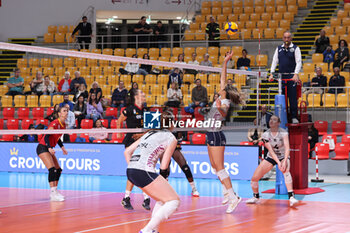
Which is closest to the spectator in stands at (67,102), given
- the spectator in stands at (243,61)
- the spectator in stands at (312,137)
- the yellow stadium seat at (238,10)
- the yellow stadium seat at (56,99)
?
the yellow stadium seat at (56,99)

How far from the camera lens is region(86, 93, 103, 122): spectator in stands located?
13757 mm

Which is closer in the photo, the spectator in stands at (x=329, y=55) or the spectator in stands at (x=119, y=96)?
the spectator in stands at (x=119, y=96)

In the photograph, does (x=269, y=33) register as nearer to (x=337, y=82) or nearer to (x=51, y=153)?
(x=337, y=82)

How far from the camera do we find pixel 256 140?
16422 mm

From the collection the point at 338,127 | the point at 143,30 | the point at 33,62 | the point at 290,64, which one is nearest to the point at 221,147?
the point at 290,64

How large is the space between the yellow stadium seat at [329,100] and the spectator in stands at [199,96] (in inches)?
235

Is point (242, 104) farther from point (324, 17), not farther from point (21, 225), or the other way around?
point (324, 17)

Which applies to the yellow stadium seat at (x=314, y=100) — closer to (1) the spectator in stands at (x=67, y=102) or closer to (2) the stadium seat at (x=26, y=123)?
(1) the spectator in stands at (x=67, y=102)

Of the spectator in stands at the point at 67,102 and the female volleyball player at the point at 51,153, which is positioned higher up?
the spectator in stands at the point at 67,102

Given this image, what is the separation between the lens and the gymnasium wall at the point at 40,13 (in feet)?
92.4

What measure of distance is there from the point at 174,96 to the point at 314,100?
7071mm

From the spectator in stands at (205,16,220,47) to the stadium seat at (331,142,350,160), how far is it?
8575 mm

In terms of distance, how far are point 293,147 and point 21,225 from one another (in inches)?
246

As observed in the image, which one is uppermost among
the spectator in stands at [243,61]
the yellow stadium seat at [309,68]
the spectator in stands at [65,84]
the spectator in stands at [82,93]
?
the spectator in stands at [243,61]
